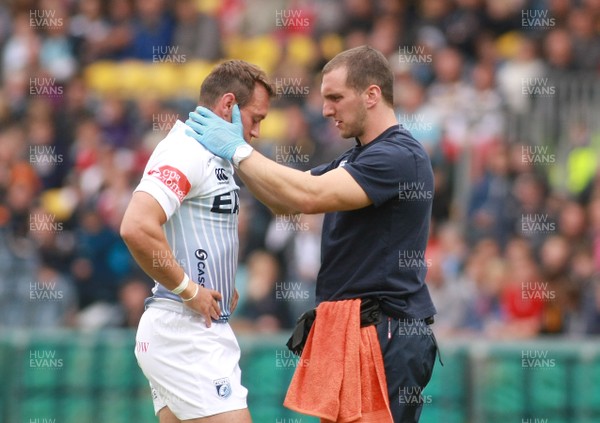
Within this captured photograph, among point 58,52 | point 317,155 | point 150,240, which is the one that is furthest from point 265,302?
point 58,52

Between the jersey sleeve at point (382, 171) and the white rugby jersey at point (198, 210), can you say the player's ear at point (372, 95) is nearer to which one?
the jersey sleeve at point (382, 171)

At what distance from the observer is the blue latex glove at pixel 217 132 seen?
605 cm

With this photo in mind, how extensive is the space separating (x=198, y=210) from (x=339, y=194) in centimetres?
72

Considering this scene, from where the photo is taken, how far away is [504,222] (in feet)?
39.7

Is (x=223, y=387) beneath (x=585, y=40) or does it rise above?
beneath

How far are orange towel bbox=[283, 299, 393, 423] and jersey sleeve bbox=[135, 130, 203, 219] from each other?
1.01m

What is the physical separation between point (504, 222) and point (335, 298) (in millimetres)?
6111

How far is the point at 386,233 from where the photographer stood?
245 inches

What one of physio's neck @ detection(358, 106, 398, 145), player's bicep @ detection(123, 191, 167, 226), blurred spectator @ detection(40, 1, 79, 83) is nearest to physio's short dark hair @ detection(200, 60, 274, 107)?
physio's neck @ detection(358, 106, 398, 145)

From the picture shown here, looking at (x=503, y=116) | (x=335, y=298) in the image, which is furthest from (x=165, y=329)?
(x=503, y=116)

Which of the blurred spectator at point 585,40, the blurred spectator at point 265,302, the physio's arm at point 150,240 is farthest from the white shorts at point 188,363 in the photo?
the blurred spectator at point 585,40

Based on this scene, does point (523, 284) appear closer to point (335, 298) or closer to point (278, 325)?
point (278, 325)

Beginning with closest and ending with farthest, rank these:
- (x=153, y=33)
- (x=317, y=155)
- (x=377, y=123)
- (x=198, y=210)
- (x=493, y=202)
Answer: (x=198, y=210) → (x=377, y=123) → (x=493, y=202) → (x=317, y=155) → (x=153, y=33)

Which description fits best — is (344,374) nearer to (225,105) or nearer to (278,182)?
(278,182)
